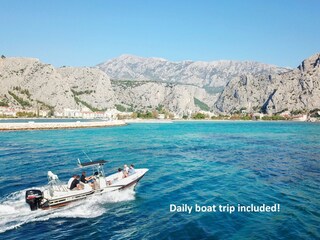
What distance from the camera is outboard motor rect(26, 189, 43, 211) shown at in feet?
72.3

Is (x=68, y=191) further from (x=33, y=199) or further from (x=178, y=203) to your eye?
(x=178, y=203)

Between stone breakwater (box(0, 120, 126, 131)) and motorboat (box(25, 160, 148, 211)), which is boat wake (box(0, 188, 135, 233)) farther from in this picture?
stone breakwater (box(0, 120, 126, 131))

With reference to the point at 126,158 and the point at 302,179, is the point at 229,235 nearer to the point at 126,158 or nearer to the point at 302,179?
the point at 302,179

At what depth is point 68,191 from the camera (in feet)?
77.8

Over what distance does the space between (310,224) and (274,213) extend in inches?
104

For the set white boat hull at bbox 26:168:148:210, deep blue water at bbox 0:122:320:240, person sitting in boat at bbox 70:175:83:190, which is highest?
person sitting in boat at bbox 70:175:83:190

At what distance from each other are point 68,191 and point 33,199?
2650 mm

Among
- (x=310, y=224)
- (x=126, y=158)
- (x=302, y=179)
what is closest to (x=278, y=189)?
(x=302, y=179)

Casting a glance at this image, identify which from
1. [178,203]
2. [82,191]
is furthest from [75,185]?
[178,203]

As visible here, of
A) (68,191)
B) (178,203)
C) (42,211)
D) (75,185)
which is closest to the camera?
(42,211)

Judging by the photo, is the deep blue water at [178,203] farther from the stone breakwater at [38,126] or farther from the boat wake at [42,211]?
the stone breakwater at [38,126]

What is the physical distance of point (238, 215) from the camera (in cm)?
2147

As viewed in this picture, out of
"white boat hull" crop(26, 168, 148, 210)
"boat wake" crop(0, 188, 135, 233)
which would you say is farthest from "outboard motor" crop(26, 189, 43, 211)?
"boat wake" crop(0, 188, 135, 233)

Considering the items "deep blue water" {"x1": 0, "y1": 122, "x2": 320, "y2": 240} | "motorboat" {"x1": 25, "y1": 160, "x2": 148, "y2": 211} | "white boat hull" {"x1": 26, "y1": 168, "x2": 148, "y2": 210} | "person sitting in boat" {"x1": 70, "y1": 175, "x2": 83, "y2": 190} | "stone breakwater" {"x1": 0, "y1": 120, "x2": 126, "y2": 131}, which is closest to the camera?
"deep blue water" {"x1": 0, "y1": 122, "x2": 320, "y2": 240}
